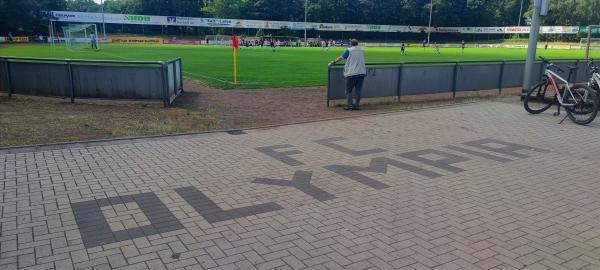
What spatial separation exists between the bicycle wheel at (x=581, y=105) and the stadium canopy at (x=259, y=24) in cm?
6830

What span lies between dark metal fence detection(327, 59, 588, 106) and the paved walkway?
4.16m

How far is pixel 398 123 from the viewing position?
10.1 meters

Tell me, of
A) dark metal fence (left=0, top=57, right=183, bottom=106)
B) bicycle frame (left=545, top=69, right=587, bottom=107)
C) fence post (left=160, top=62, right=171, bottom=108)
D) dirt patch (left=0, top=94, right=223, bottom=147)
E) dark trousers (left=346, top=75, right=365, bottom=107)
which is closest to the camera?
dirt patch (left=0, top=94, right=223, bottom=147)

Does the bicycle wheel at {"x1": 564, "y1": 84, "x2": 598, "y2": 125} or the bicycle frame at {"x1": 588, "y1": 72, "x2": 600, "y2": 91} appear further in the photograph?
the bicycle frame at {"x1": 588, "y1": 72, "x2": 600, "y2": 91}

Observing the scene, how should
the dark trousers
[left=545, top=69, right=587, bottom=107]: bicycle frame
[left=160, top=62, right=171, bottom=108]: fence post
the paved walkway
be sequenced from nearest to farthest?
the paved walkway < [left=545, top=69, right=587, bottom=107]: bicycle frame < [left=160, top=62, right=171, bottom=108]: fence post < the dark trousers

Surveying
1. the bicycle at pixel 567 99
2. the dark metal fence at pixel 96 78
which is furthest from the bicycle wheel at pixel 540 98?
the dark metal fence at pixel 96 78

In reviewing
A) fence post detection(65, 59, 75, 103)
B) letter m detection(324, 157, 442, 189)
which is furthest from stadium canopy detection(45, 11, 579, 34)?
letter m detection(324, 157, 442, 189)

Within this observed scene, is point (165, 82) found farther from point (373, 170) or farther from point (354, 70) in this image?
point (373, 170)

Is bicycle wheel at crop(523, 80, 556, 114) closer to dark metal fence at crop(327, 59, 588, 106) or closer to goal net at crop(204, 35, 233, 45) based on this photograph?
dark metal fence at crop(327, 59, 588, 106)

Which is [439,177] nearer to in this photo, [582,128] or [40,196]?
[40,196]

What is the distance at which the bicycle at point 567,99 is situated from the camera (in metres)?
10.2

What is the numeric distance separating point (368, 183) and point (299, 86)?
10952 mm

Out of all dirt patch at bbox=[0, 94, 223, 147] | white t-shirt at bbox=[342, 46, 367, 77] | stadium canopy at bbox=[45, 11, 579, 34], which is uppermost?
stadium canopy at bbox=[45, 11, 579, 34]

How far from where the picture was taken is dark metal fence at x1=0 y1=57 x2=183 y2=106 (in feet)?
36.7
